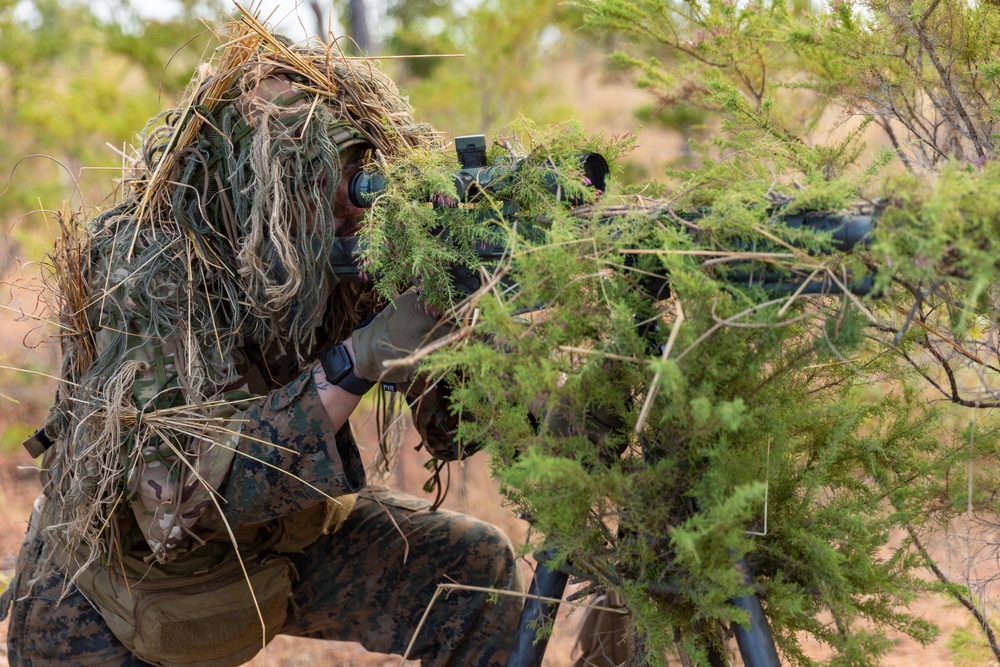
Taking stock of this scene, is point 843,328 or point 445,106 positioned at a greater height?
point 445,106

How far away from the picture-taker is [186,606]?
7.73ft

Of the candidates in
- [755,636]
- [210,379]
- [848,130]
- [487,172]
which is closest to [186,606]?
[210,379]

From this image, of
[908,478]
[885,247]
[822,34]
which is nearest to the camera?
[885,247]

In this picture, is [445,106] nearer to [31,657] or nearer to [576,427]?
[31,657]

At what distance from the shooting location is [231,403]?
2.14m

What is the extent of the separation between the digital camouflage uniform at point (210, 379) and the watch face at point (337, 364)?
0.07 m

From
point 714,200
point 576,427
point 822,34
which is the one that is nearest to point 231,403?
point 576,427

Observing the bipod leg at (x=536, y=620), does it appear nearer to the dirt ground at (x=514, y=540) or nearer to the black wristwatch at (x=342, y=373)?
the dirt ground at (x=514, y=540)

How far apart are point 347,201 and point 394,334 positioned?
1.62 feet

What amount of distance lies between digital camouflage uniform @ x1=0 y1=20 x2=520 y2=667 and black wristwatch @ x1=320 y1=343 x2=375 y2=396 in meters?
0.08

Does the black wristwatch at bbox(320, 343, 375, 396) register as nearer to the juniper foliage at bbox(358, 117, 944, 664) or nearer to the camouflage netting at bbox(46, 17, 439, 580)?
the camouflage netting at bbox(46, 17, 439, 580)

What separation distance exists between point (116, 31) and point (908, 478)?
29.1 ft

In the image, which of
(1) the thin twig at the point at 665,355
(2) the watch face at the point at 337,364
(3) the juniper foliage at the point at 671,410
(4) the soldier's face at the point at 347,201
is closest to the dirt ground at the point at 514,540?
(3) the juniper foliage at the point at 671,410

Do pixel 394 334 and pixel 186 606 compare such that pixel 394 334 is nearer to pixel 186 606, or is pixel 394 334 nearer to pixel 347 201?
pixel 347 201
